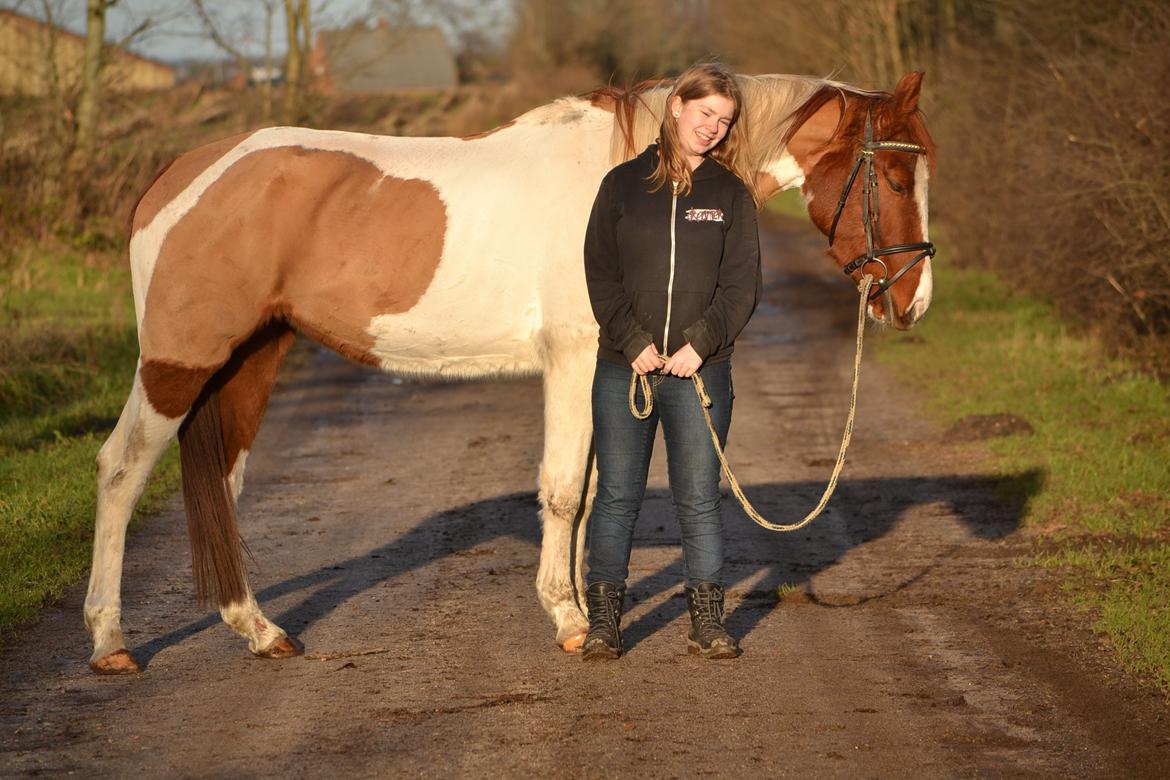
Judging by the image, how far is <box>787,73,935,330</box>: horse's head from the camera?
5.01m

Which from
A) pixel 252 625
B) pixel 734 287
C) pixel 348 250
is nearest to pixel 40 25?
pixel 348 250

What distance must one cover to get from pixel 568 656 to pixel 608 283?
1.39 meters

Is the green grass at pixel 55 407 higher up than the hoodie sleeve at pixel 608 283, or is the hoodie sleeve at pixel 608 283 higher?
the hoodie sleeve at pixel 608 283

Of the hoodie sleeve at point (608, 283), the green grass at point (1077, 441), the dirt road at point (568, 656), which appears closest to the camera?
the dirt road at point (568, 656)

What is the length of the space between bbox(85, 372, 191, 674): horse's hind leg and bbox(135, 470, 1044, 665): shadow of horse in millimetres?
303

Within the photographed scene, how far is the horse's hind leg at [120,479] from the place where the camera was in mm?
4953

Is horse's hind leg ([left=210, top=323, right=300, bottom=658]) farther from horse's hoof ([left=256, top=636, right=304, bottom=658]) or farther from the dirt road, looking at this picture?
the dirt road

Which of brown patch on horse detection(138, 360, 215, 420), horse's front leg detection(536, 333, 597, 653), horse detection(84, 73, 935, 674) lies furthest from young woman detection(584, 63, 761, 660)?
brown patch on horse detection(138, 360, 215, 420)

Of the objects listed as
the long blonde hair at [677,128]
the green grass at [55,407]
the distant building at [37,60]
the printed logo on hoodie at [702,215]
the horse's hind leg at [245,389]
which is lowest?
the green grass at [55,407]

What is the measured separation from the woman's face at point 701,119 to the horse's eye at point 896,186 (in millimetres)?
780

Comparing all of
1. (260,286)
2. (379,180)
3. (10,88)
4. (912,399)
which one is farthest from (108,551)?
(10,88)

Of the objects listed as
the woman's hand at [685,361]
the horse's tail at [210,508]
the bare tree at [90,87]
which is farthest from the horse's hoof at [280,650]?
the bare tree at [90,87]

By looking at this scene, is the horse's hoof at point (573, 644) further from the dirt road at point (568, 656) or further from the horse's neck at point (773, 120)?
the horse's neck at point (773, 120)

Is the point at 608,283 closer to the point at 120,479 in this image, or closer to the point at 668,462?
the point at 668,462
